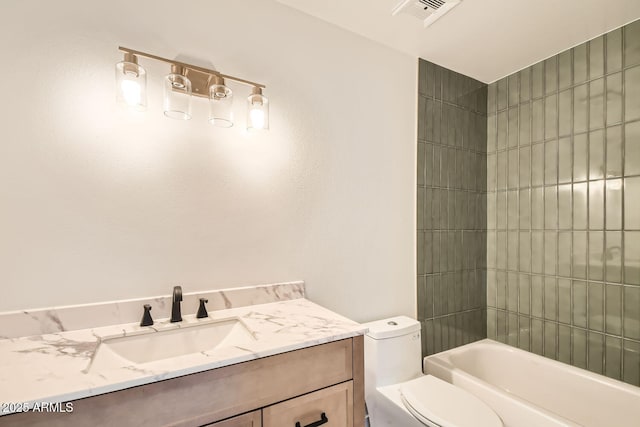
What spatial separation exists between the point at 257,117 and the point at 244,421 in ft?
3.79

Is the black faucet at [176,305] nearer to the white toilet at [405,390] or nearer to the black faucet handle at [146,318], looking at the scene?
the black faucet handle at [146,318]

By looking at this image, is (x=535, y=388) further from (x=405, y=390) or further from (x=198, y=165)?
(x=198, y=165)

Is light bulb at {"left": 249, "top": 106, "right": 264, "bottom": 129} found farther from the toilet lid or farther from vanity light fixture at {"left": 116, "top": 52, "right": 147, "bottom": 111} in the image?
the toilet lid

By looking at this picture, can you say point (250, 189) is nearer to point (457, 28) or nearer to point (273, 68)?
point (273, 68)

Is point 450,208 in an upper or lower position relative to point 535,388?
upper

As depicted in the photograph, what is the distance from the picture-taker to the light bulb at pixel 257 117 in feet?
4.46

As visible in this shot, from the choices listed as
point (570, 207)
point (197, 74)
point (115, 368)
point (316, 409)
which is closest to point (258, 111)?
point (197, 74)

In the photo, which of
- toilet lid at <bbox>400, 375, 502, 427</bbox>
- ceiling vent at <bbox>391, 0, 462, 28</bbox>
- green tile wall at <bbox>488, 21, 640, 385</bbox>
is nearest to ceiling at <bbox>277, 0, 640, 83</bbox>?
ceiling vent at <bbox>391, 0, 462, 28</bbox>

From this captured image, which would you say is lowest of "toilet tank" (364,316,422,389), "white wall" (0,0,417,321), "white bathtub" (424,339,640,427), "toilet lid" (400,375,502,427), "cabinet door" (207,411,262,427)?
"white bathtub" (424,339,640,427)

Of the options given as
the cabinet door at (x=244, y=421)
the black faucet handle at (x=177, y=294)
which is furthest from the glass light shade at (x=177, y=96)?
the cabinet door at (x=244, y=421)

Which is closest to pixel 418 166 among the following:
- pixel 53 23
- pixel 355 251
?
pixel 355 251

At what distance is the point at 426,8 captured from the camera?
1558 mm

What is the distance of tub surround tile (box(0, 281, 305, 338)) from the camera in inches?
39.7

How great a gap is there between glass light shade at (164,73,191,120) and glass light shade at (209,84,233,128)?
0.30 feet
